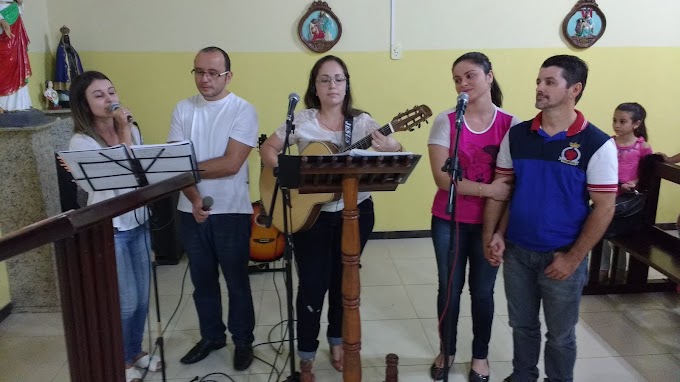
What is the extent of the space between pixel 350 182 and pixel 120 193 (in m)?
1.07

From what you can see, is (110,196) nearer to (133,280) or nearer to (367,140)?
(133,280)

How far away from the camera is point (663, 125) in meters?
4.32

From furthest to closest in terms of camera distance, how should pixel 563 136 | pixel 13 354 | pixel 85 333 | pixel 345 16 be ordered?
pixel 345 16
pixel 13 354
pixel 563 136
pixel 85 333

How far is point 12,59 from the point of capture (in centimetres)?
303

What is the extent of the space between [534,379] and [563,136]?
1.01 m

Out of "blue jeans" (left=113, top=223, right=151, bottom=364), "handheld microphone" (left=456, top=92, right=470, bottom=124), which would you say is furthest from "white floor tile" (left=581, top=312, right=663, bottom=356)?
"blue jeans" (left=113, top=223, right=151, bottom=364)

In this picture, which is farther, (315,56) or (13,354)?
(315,56)

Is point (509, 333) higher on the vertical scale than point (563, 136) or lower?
lower

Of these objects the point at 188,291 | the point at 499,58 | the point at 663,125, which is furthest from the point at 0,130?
the point at 663,125

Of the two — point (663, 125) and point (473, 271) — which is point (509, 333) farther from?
point (663, 125)

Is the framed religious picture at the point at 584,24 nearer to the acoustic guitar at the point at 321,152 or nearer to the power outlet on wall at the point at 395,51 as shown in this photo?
the power outlet on wall at the point at 395,51

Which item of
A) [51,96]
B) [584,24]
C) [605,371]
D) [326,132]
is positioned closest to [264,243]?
[326,132]

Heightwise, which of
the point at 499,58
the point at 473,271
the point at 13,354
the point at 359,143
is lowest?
the point at 13,354

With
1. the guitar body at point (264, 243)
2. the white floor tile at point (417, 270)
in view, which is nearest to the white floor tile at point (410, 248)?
the white floor tile at point (417, 270)
